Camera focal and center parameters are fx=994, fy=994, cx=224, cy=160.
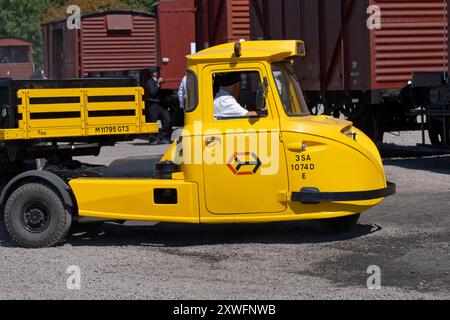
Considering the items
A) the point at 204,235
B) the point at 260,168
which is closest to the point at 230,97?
the point at 260,168

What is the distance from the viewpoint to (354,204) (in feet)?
32.1

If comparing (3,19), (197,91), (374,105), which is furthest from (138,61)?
(3,19)

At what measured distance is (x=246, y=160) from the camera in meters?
9.72

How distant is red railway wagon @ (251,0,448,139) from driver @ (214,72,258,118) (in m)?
6.50

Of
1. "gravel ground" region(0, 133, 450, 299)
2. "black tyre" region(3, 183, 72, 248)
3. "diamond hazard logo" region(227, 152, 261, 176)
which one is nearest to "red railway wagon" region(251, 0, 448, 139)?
"gravel ground" region(0, 133, 450, 299)

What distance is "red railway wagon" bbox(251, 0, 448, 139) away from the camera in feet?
54.5

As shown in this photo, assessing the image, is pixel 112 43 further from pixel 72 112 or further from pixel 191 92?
pixel 191 92

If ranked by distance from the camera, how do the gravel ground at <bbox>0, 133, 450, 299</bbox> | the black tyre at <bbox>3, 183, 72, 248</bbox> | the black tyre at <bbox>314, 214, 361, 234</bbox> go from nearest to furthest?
the gravel ground at <bbox>0, 133, 450, 299</bbox> → the black tyre at <bbox>3, 183, 72, 248</bbox> → the black tyre at <bbox>314, 214, 361, 234</bbox>

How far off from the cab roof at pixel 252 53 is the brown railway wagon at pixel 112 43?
25740 mm

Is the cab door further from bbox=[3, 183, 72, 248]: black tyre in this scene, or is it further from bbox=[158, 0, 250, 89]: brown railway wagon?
bbox=[158, 0, 250, 89]: brown railway wagon

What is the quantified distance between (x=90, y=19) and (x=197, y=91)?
2680cm

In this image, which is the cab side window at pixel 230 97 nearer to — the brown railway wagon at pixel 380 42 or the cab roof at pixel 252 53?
the cab roof at pixel 252 53

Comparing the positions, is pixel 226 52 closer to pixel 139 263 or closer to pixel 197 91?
pixel 197 91

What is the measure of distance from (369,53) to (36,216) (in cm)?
810
